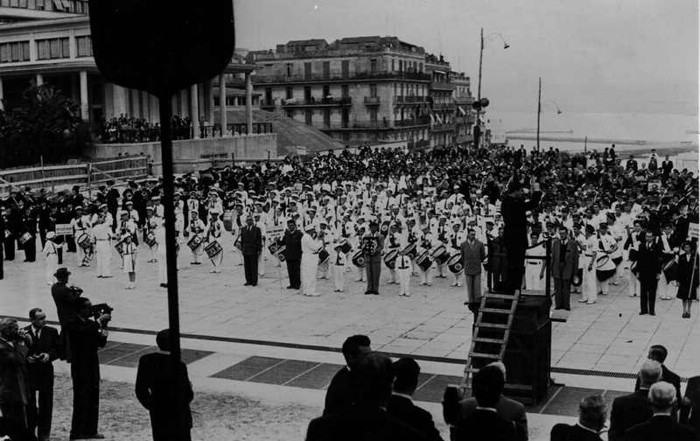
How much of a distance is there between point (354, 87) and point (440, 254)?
6639 cm

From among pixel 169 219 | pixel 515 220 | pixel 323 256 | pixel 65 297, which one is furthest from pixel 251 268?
pixel 169 219

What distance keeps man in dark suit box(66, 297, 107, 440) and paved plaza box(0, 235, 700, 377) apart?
5.27 m

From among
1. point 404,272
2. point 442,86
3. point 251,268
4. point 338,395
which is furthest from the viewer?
point 442,86

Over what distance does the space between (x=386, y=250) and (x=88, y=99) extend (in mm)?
39250

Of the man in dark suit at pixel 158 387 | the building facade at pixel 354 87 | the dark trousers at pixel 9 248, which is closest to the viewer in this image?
the man in dark suit at pixel 158 387

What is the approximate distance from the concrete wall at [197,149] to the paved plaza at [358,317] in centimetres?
2449

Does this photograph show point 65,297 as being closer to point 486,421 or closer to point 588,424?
point 486,421

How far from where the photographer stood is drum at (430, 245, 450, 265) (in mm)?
20672

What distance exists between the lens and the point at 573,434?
573cm

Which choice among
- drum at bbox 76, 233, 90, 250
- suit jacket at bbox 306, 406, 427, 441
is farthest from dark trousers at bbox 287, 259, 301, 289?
suit jacket at bbox 306, 406, 427, 441

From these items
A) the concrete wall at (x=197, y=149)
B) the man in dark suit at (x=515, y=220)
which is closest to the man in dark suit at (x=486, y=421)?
the man in dark suit at (x=515, y=220)

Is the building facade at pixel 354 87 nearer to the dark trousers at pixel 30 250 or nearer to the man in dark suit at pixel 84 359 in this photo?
the dark trousers at pixel 30 250

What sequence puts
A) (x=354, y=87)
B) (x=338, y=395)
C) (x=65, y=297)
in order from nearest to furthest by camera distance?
(x=338, y=395) < (x=65, y=297) < (x=354, y=87)

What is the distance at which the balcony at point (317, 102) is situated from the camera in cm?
8606
